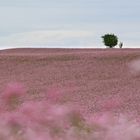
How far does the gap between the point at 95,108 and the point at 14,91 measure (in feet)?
29.0

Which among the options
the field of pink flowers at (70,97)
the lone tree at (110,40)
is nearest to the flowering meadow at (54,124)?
the field of pink flowers at (70,97)

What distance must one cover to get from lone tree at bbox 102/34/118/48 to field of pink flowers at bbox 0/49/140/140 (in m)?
3.25

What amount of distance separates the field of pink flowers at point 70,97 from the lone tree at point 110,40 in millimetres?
3249

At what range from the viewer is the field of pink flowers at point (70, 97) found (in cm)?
333

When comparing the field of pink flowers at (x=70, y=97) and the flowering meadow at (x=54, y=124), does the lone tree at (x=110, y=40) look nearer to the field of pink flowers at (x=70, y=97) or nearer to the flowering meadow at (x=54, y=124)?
the field of pink flowers at (x=70, y=97)

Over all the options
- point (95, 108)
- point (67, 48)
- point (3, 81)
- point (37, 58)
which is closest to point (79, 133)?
point (95, 108)

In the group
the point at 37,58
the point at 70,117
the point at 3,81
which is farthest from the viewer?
the point at 37,58

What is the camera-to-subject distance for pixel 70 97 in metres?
13.7

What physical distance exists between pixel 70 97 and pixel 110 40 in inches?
674

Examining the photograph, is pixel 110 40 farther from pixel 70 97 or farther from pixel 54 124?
pixel 54 124

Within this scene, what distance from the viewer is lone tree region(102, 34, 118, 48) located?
30.2m

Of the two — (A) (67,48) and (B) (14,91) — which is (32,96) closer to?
(B) (14,91)

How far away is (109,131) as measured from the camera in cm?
326

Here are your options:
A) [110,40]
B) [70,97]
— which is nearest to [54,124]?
[70,97]
